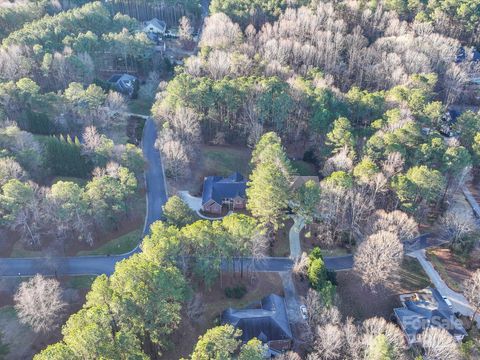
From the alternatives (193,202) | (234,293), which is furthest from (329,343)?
(193,202)

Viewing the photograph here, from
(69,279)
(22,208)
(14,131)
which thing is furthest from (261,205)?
(14,131)

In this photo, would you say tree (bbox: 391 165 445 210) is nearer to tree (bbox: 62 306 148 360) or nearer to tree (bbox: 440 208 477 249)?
tree (bbox: 440 208 477 249)

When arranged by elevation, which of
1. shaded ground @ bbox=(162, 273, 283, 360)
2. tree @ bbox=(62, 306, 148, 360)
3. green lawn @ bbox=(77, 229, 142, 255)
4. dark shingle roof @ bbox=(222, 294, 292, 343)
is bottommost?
green lawn @ bbox=(77, 229, 142, 255)

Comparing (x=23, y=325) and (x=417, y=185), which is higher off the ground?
(x=417, y=185)

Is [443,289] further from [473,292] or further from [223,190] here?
[223,190]

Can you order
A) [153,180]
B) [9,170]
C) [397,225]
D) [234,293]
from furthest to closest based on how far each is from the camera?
1. [153,180]
2. [9,170]
3. [397,225]
4. [234,293]

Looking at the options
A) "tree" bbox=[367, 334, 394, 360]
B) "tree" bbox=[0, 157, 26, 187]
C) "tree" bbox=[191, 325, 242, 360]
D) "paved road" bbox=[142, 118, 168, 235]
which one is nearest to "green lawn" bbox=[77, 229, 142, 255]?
"paved road" bbox=[142, 118, 168, 235]

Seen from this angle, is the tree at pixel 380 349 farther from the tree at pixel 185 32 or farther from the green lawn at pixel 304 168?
the tree at pixel 185 32
